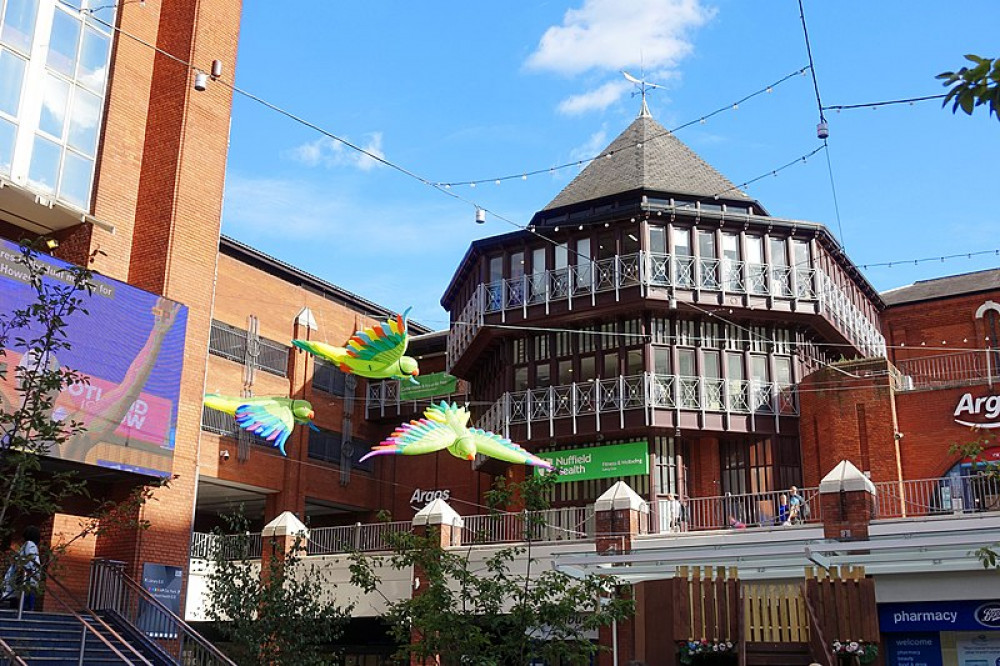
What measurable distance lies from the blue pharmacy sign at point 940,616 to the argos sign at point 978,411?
1057 cm

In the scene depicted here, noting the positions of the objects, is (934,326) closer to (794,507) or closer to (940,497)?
(940,497)

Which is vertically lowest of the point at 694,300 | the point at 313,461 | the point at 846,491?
the point at 846,491

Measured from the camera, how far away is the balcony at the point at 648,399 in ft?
98.8

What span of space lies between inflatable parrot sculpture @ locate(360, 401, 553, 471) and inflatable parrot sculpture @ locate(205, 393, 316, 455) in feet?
21.5

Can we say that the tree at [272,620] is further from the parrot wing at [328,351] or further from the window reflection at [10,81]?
the parrot wing at [328,351]

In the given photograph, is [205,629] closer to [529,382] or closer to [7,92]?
[529,382]

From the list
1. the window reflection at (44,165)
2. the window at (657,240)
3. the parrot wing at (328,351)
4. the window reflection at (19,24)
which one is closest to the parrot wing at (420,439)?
the parrot wing at (328,351)

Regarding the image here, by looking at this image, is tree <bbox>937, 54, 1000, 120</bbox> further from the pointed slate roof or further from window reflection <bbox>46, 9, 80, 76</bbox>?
the pointed slate roof

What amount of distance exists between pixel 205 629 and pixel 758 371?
60.8ft

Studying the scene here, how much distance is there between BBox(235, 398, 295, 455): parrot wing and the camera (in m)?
35.4

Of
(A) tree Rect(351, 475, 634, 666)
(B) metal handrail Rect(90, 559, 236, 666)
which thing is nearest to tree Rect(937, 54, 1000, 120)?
(A) tree Rect(351, 475, 634, 666)

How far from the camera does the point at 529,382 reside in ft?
108

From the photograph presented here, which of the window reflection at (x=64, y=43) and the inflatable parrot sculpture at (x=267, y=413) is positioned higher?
the window reflection at (x=64, y=43)

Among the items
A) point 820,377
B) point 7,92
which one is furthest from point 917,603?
point 7,92
